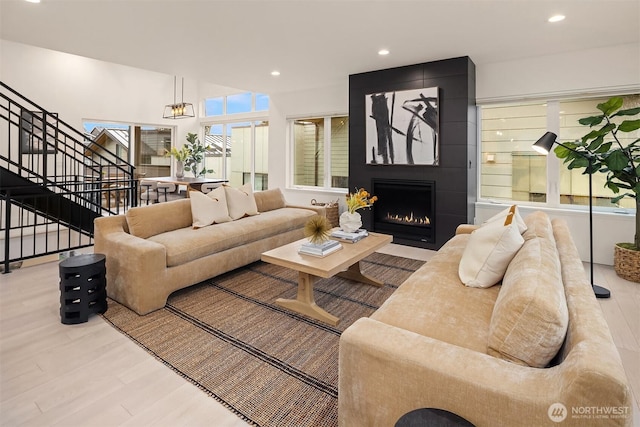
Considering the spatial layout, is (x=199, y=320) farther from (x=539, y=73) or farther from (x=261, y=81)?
(x=539, y=73)

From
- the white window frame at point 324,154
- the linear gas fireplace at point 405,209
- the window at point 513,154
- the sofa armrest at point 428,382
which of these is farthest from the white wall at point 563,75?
the sofa armrest at point 428,382

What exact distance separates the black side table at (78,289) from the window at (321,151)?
4473 millimetres

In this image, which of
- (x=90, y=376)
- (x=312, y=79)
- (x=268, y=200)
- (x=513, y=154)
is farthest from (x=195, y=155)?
(x=90, y=376)

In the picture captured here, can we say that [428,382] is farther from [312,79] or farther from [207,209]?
[312,79]

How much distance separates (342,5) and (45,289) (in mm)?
3851

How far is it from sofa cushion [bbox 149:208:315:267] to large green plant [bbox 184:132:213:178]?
531cm

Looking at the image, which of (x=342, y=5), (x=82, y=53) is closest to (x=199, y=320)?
(x=342, y=5)

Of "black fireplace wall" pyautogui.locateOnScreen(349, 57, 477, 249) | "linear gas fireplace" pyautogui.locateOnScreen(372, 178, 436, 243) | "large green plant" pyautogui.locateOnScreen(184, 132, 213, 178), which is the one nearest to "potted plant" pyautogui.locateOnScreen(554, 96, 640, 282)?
"black fireplace wall" pyautogui.locateOnScreen(349, 57, 477, 249)

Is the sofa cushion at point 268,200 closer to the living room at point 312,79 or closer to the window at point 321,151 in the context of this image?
the living room at point 312,79

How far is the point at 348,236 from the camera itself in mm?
3350

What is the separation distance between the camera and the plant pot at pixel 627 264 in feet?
11.8

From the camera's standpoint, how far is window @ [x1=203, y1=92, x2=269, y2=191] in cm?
830

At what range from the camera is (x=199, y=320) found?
107 inches

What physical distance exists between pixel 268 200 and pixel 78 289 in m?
2.83
